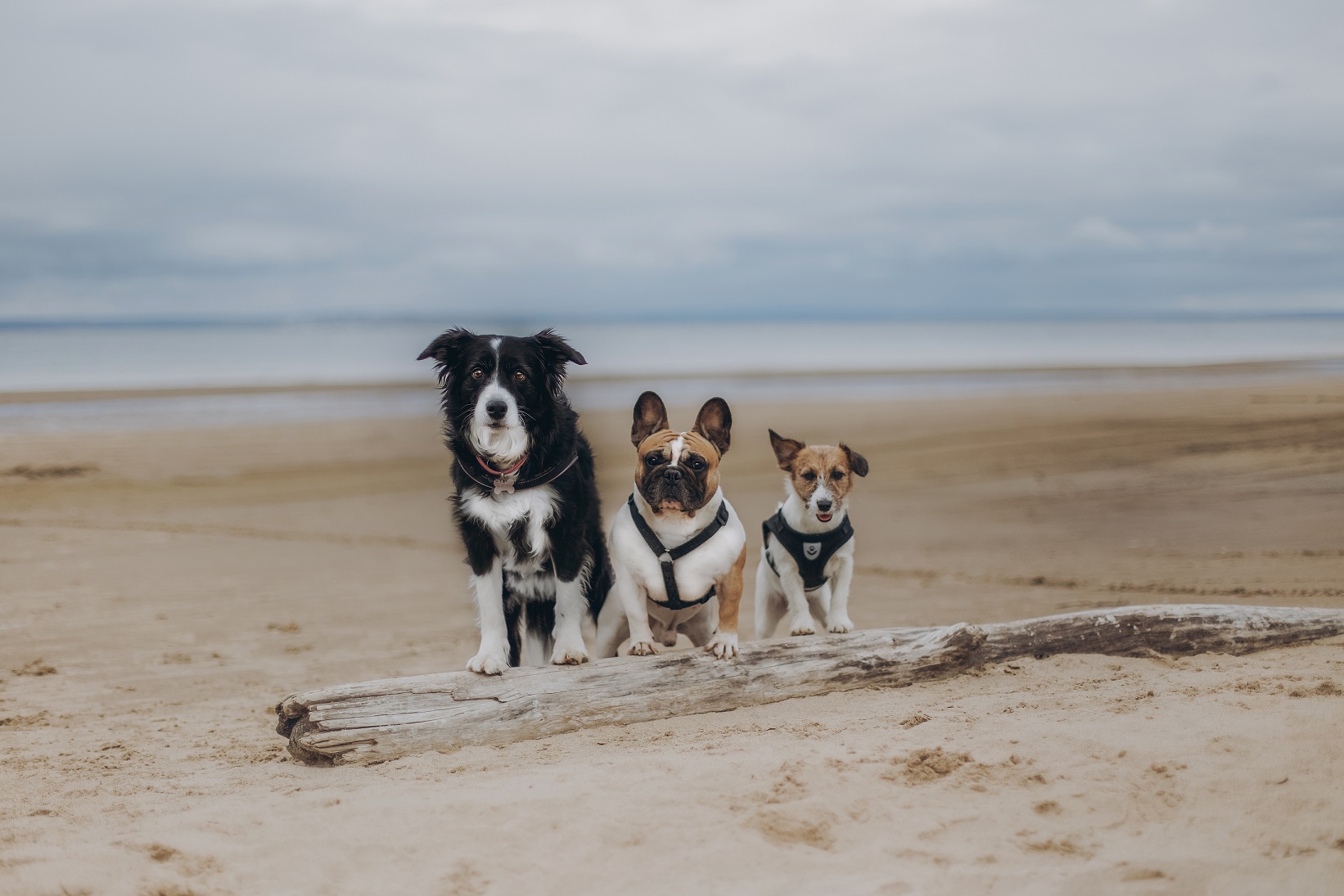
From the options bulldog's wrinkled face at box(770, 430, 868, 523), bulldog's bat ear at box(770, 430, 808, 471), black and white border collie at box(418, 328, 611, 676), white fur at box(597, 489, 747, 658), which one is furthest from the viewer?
bulldog's bat ear at box(770, 430, 808, 471)

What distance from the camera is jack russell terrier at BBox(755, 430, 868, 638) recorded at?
6.02 meters

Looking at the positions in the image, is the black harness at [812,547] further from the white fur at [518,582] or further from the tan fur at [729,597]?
the white fur at [518,582]

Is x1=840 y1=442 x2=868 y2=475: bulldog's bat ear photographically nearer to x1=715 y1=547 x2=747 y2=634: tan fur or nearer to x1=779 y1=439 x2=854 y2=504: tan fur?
x1=779 y1=439 x2=854 y2=504: tan fur

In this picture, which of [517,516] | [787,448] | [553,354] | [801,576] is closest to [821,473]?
[787,448]

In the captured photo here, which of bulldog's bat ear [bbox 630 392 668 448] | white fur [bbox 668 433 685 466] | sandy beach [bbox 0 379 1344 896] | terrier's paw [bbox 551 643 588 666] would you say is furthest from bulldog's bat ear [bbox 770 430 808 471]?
terrier's paw [bbox 551 643 588 666]

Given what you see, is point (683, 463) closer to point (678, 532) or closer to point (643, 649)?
point (678, 532)

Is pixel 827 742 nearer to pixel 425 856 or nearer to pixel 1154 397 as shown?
pixel 425 856

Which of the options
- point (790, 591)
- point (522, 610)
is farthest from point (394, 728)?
point (790, 591)

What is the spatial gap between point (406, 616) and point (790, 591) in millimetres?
4400

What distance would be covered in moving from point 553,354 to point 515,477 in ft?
2.15

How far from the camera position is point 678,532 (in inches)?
204

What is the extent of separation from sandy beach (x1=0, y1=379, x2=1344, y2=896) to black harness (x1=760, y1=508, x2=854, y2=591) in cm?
98

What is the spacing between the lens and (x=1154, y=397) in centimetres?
2434

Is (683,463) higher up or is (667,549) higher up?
(683,463)
